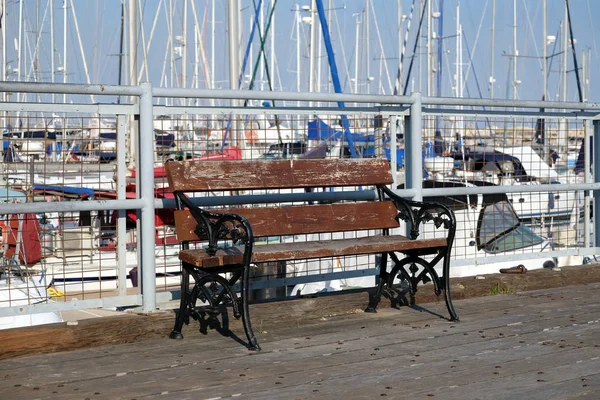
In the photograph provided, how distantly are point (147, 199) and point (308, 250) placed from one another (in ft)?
3.35

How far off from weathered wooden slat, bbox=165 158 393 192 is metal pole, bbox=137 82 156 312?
0.19 metres

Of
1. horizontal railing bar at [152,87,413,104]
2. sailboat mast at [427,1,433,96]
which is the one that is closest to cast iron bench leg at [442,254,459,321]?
horizontal railing bar at [152,87,413,104]

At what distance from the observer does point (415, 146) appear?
6.47 meters

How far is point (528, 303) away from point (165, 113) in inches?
110

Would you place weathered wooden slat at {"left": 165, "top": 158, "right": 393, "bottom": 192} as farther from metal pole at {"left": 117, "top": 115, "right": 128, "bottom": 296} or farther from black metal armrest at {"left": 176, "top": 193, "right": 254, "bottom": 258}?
metal pole at {"left": 117, "top": 115, "right": 128, "bottom": 296}

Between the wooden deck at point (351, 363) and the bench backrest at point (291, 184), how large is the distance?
565 mm

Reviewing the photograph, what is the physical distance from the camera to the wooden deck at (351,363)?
13.5ft

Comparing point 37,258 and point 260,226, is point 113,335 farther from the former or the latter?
point 37,258

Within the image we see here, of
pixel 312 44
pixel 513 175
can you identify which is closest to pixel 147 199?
pixel 513 175

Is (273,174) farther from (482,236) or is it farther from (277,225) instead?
(482,236)

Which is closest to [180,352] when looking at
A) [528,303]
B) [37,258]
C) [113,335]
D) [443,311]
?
[113,335]

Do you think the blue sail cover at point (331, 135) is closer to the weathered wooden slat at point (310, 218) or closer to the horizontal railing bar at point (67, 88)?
the weathered wooden slat at point (310, 218)

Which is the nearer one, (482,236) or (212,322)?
(212,322)

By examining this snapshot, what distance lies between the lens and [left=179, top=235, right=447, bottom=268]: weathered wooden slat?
4.82 m
